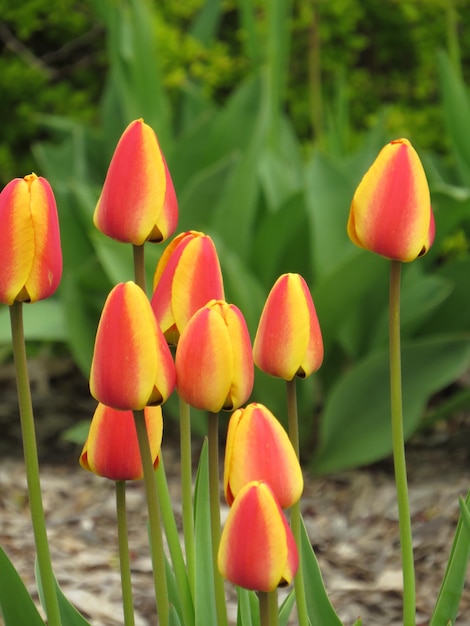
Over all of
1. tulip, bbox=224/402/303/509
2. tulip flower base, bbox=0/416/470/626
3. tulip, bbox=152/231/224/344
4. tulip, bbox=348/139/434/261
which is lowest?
tulip flower base, bbox=0/416/470/626

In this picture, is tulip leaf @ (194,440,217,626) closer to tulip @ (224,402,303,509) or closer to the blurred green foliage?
tulip @ (224,402,303,509)

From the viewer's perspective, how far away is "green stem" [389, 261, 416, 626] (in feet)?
3.61

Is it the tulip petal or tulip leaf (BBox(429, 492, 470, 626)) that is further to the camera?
tulip leaf (BBox(429, 492, 470, 626))

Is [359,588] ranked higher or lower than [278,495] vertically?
lower

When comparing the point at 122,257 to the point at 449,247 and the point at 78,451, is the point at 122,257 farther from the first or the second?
the point at 449,247

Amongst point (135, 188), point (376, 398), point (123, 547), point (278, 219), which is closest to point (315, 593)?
point (123, 547)

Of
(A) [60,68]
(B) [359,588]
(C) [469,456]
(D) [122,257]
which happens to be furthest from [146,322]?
(A) [60,68]

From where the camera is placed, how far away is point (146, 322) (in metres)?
0.90

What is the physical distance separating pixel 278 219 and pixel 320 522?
A: 78 centimetres

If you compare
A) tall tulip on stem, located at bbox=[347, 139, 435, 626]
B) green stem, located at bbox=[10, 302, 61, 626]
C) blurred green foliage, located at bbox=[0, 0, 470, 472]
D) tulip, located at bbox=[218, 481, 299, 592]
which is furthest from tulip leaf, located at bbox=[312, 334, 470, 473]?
tulip, located at bbox=[218, 481, 299, 592]

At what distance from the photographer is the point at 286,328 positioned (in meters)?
0.98

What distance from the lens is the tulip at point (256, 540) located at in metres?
0.83

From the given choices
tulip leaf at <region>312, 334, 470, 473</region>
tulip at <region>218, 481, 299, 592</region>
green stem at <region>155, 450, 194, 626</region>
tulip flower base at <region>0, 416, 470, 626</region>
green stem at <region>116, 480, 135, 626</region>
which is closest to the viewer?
tulip at <region>218, 481, 299, 592</region>

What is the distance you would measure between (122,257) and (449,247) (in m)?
1.56
